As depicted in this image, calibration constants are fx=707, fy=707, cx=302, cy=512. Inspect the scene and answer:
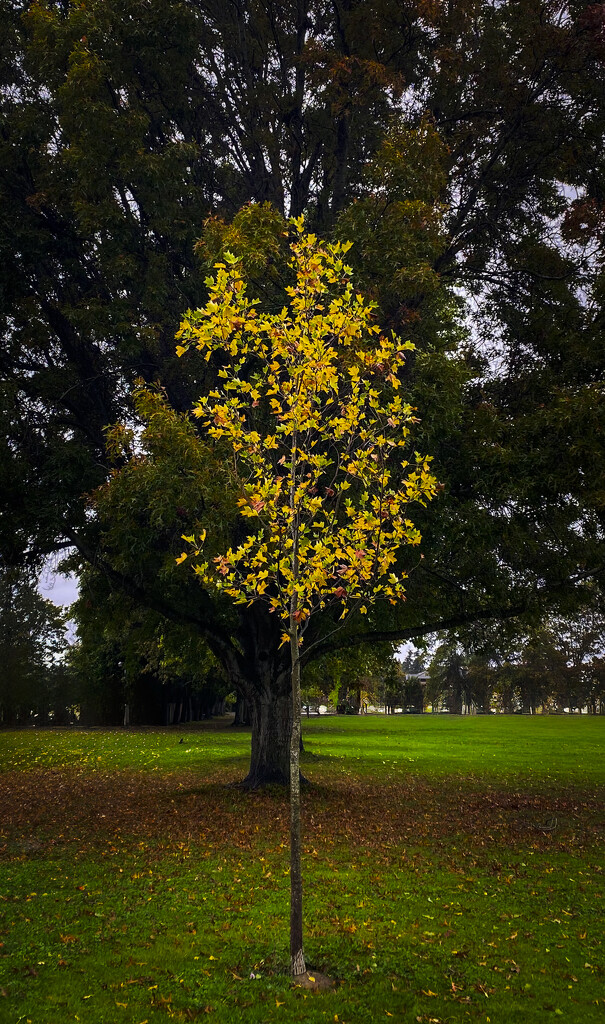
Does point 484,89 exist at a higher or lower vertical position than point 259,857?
higher

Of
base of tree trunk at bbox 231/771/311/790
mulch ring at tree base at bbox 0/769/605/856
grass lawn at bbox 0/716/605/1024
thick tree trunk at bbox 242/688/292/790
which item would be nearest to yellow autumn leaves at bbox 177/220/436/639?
grass lawn at bbox 0/716/605/1024

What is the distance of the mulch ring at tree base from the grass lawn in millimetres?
68

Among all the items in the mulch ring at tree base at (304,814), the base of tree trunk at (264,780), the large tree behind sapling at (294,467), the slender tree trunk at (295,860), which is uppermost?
the large tree behind sapling at (294,467)

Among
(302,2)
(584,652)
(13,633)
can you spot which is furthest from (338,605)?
(584,652)

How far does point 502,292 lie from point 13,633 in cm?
4961

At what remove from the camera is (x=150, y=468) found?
12023 millimetres

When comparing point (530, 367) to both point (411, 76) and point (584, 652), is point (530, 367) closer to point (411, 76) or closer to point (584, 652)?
point (411, 76)

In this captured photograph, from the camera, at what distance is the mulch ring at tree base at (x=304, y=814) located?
1266cm

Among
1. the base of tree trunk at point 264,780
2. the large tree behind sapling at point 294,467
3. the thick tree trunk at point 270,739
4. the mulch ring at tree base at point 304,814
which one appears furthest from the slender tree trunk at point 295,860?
the base of tree trunk at point 264,780

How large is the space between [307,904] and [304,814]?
6116 millimetres

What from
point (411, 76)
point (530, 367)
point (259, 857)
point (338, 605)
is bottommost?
point (259, 857)

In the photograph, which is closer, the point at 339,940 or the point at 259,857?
the point at 339,940

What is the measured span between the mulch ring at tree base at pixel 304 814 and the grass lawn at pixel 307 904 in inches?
2.7

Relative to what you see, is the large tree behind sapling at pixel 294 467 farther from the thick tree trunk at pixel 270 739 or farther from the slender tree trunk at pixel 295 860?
the thick tree trunk at pixel 270 739
